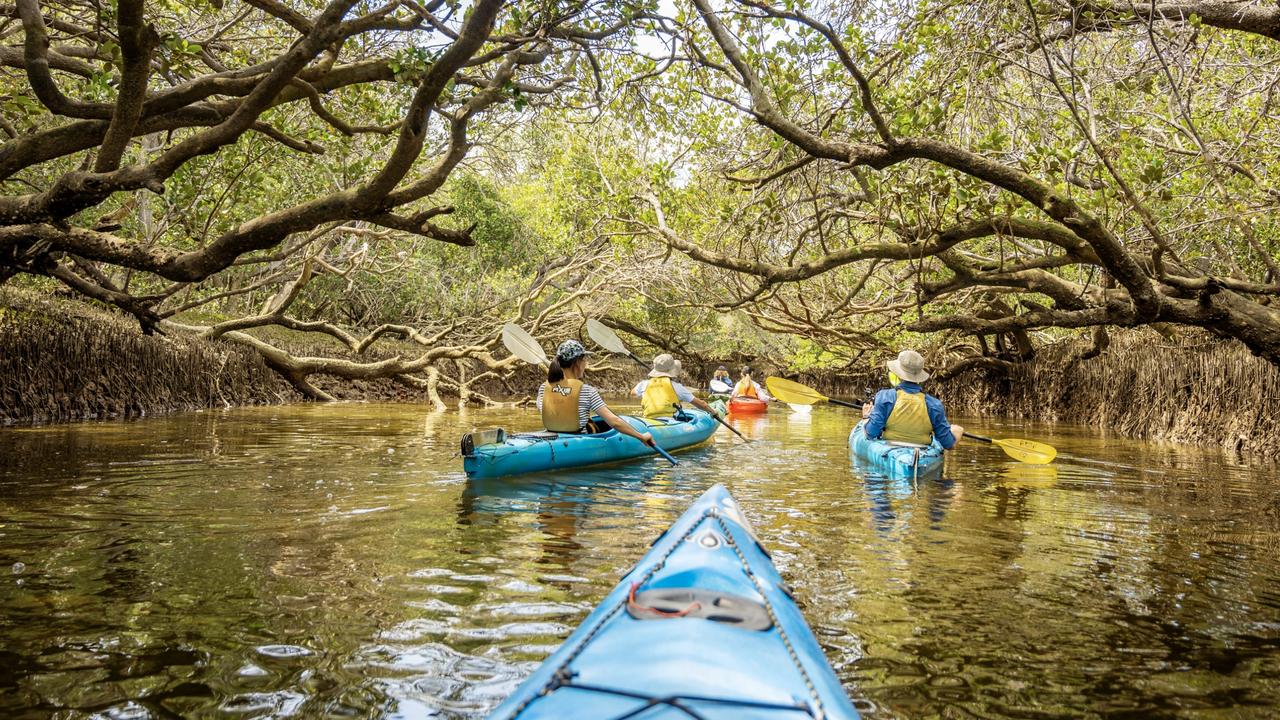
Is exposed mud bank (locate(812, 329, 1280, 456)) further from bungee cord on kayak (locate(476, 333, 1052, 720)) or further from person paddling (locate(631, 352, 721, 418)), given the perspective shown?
bungee cord on kayak (locate(476, 333, 1052, 720))

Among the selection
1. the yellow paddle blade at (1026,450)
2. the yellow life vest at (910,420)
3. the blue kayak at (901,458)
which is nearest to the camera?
the blue kayak at (901,458)

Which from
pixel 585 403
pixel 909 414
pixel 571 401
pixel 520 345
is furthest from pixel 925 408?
pixel 520 345

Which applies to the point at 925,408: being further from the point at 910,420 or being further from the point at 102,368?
the point at 102,368

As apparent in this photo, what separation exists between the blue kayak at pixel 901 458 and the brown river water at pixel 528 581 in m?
0.22

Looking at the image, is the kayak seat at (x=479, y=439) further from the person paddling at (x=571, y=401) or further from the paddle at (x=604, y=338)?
the paddle at (x=604, y=338)

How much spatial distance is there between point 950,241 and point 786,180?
178 cm

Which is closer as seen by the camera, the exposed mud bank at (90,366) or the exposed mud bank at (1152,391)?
the exposed mud bank at (90,366)

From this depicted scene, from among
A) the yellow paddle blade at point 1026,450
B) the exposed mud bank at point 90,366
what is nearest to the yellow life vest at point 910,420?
the yellow paddle blade at point 1026,450

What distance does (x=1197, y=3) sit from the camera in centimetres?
608

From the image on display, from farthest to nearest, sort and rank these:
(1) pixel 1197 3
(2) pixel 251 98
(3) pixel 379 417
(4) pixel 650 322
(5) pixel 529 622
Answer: (4) pixel 650 322
(3) pixel 379 417
(1) pixel 1197 3
(2) pixel 251 98
(5) pixel 529 622

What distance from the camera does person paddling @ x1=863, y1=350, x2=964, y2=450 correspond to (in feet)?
24.9

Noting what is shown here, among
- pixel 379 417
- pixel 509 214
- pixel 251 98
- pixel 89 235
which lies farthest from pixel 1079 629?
pixel 509 214

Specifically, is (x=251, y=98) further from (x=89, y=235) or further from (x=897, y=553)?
(x=897, y=553)

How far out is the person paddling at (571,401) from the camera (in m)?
7.48
